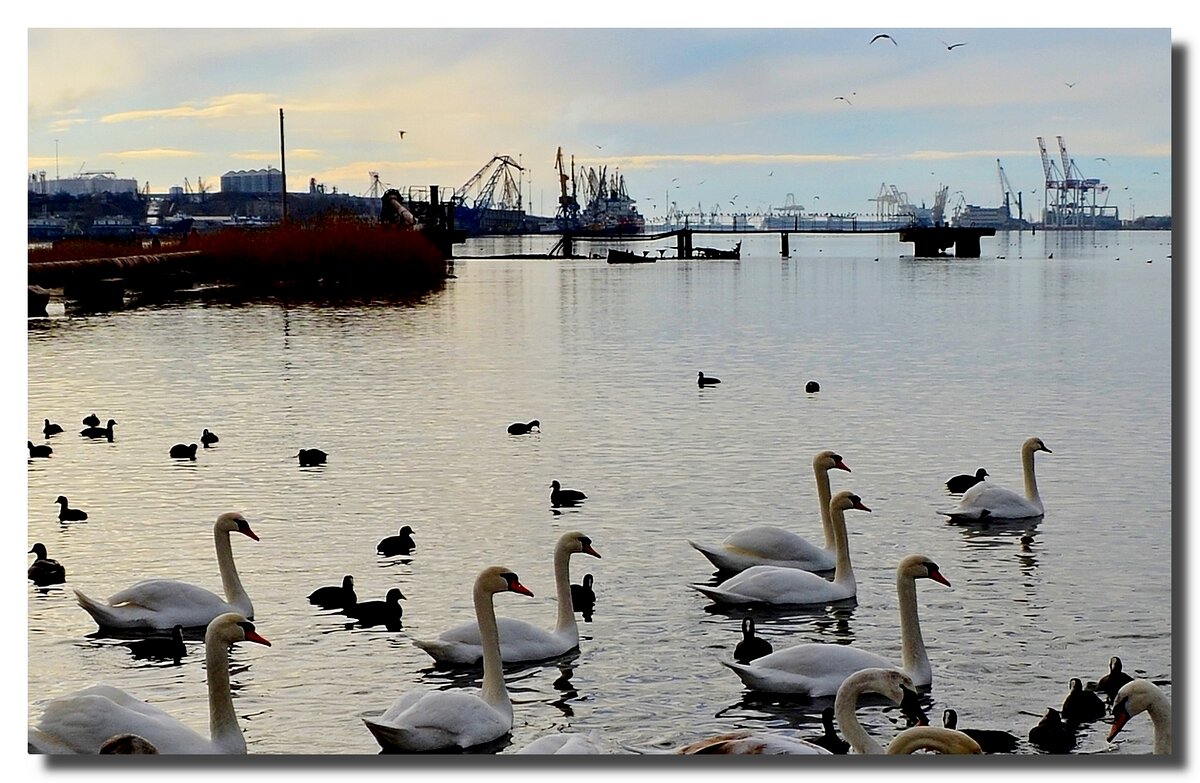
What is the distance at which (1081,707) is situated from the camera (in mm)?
7273

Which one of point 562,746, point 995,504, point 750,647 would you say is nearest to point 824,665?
point 750,647

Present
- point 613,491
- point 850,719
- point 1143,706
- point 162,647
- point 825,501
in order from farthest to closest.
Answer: point 613,491 → point 825,501 → point 162,647 → point 850,719 → point 1143,706

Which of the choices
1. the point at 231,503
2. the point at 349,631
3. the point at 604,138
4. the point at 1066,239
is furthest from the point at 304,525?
the point at 1066,239

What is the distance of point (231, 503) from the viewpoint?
1203 centimetres

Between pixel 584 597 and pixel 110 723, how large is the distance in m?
3.14

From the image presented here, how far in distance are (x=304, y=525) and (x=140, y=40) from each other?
13.5 feet

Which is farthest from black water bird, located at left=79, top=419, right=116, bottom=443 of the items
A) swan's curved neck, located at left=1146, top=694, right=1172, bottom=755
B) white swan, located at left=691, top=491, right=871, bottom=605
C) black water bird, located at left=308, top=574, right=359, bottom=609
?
swan's curved neck, located at left=1146, top=694, right=1172, bottom=755

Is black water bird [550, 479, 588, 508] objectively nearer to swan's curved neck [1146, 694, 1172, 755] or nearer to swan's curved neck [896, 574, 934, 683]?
swan's curved neck [896, 574, 934, 683]

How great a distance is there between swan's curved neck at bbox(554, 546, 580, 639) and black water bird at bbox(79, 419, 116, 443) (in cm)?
586

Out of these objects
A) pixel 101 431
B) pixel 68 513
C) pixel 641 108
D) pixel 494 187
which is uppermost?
pixel 641 108

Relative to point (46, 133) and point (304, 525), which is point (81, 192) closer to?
point (46, 133)

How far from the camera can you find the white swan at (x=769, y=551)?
986cm

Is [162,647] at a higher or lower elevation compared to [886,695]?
lower

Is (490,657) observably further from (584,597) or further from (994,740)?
(994,740)
